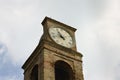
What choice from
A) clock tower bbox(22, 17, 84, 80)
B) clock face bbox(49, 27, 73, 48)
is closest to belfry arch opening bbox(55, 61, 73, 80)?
clock tower bbox(22, 17, 84, 80)

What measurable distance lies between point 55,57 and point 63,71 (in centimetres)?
199

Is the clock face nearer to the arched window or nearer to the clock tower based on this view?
the clock tower

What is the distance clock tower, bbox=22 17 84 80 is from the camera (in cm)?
2753

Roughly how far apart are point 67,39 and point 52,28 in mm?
1421

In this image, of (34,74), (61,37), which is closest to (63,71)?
(34,74)

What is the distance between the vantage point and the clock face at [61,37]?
96.6ft

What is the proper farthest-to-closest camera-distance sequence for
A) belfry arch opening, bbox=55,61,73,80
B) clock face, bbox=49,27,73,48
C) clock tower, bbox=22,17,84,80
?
1. clock face, bbox=49,27,73,48
2. belfry arch opening, bbox=55,61,73,80
3. clock tower, bbox=22,17,84,80

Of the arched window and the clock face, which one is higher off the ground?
the clock face

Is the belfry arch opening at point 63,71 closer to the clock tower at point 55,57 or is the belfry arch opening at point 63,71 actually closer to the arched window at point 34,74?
the clock tower at point 55,57

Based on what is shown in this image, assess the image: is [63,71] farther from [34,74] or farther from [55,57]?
[34,74]

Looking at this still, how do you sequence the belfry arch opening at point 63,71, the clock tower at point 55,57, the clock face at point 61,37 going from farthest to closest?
the clock face at point 61,37
the belfry arch opening at point 63,71
the clock tower at point 55,57

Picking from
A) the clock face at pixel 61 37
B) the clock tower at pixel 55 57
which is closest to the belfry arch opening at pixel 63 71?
the clock tower at pixel 55 57

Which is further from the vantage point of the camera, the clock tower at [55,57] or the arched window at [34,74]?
the arched window at [34,74]

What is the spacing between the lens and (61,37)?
2994 cm
